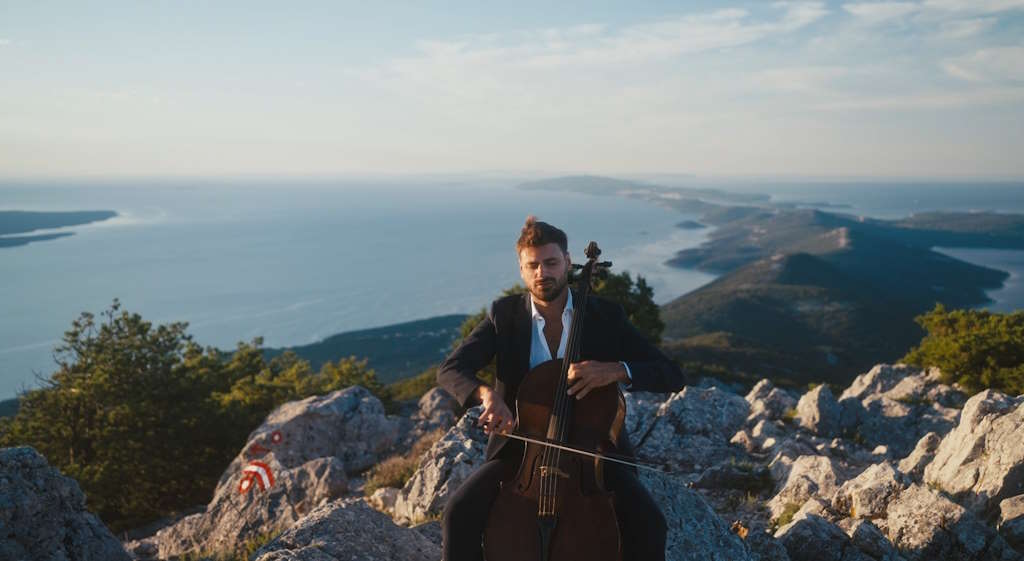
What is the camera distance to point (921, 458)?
7.23 meters

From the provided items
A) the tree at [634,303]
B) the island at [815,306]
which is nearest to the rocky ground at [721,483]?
the tree at [634,303]

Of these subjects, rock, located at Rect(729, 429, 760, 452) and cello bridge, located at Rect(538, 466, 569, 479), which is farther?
rock, located at Rect(729, 429, 760, 452)

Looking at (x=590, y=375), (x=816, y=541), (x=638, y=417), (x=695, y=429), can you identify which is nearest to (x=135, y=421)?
(x=638, y=417)

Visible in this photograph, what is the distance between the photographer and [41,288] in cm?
12400

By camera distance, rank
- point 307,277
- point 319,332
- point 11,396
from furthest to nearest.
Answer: point 307,277 < point 319,332 < point 11,396

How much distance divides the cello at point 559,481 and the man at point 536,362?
126 mm

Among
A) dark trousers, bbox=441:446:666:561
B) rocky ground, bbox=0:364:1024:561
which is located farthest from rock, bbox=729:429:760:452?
dark trousers, bbox=441:446:666:561

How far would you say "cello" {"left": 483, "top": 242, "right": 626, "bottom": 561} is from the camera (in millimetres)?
3232

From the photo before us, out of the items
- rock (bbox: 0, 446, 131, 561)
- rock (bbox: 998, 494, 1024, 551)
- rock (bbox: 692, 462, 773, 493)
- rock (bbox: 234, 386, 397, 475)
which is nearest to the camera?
rock (bbox: 0, 446, 131, 561)

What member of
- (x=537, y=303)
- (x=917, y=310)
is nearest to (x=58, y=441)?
(x=537, y=303)

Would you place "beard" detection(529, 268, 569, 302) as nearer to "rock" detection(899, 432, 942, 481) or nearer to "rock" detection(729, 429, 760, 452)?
"rock" detection(899, 432, 942, 481)

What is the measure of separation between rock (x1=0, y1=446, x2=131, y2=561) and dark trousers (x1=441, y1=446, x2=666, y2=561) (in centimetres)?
348

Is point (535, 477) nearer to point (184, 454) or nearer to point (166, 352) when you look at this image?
point (184, 454)

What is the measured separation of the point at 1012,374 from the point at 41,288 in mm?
158344
